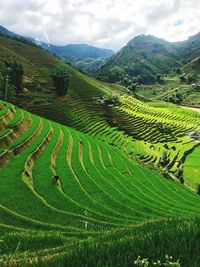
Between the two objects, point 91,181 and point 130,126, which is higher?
point 130,126

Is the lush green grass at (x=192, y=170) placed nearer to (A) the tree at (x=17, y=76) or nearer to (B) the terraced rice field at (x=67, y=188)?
(B) the terraced rice field at (x=67, y=188)

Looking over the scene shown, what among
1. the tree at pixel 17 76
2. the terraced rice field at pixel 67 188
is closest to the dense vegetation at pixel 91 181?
the terraced rice field at pixel 67 188

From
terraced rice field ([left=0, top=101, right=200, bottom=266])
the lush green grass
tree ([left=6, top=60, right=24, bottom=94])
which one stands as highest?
tree ([left=6, top=60, right=24, bottom=94])

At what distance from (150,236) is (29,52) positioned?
168m

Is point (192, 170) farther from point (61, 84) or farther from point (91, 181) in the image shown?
point (61, 84)

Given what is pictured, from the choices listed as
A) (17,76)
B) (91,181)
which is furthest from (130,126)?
(91,181)

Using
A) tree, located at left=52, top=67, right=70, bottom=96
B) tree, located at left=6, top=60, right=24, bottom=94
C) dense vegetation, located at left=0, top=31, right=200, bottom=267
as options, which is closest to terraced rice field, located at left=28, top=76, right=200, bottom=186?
dense vegetation, located at left=0, top=31, right=200, bottom=267

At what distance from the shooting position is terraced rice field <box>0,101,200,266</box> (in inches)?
945

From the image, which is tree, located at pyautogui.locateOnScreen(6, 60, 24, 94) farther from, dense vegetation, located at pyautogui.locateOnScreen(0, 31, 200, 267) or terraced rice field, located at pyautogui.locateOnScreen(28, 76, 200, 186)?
terraced rice field, located at pyautogui.locateOnScreen(28, 76, 200, 186)

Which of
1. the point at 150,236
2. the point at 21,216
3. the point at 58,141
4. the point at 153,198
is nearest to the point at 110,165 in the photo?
the point at 58,141

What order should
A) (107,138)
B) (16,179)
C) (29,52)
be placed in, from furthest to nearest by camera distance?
(29,52), (107,138), (16,179)

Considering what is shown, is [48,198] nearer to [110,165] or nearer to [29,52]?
[110,165]

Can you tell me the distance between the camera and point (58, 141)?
1989 inches

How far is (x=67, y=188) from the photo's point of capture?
3488 cm
